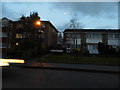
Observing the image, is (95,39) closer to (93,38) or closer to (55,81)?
(93,38)

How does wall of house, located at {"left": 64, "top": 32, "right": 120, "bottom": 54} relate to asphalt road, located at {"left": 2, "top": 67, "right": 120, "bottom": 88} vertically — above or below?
above

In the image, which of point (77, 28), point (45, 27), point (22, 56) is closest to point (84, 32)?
point (77, 28)

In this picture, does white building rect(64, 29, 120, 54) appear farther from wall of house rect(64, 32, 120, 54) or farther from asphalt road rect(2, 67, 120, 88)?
asphalt road rect(2, 67, 120, 88)

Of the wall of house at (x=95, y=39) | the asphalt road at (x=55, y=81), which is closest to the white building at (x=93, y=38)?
the wall of house at (x=95, y=39)

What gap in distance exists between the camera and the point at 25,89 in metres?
4.98

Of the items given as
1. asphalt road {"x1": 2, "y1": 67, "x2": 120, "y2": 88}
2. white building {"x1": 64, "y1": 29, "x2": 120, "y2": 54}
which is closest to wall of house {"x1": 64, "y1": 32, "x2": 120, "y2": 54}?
white building {"x1": 64, "y1": 29, "x2": 120, "y2": 54}

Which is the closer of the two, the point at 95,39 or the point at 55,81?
the point at 55,81

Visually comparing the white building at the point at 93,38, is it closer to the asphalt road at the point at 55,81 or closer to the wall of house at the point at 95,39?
the wall of house at the point at 95,39

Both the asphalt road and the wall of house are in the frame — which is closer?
the asphalt road

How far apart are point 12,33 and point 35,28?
10.8 meters

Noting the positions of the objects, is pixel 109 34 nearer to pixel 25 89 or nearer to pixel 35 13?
pixel 35 13

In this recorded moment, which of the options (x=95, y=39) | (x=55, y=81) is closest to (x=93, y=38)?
(x=95, y=39)

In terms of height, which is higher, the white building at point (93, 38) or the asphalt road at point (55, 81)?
the white building at point (93, 38)

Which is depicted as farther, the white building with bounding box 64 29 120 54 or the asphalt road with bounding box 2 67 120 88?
the white building with bounding box 64 29 120 54
